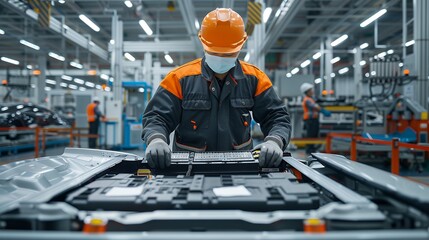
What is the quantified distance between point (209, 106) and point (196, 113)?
9cm

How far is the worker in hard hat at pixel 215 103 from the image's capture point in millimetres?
1829

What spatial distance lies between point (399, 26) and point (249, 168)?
13.6 metres

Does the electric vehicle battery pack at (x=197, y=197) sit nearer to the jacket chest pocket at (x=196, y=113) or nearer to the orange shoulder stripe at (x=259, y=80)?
the jacket chest pocket at (x=196, y=113)

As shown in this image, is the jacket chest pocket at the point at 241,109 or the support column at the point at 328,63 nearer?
the jacket chest pocket at the point at 241,109

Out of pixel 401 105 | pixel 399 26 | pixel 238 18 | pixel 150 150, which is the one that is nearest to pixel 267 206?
pixel 150 150

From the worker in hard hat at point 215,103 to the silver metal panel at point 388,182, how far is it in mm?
548

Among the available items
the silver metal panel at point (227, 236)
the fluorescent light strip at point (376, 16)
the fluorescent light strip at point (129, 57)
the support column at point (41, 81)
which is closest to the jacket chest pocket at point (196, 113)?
the silver metal panel at point (227, 236)

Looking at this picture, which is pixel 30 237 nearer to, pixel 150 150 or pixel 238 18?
pixel 150 150

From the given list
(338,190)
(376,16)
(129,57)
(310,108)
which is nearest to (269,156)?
(338,190)

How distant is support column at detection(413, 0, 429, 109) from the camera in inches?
240

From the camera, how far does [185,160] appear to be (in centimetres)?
148

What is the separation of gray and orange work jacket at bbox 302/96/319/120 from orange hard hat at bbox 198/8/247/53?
6503mm

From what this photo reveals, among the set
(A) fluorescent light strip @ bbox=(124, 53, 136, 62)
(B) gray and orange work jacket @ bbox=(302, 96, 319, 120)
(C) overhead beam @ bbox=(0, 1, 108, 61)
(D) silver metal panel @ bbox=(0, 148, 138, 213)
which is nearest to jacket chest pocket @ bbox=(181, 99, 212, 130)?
(D) silver metal panel @ bbox=(0, 148, 138, 213)

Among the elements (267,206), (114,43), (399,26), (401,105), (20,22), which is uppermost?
(399,26)
